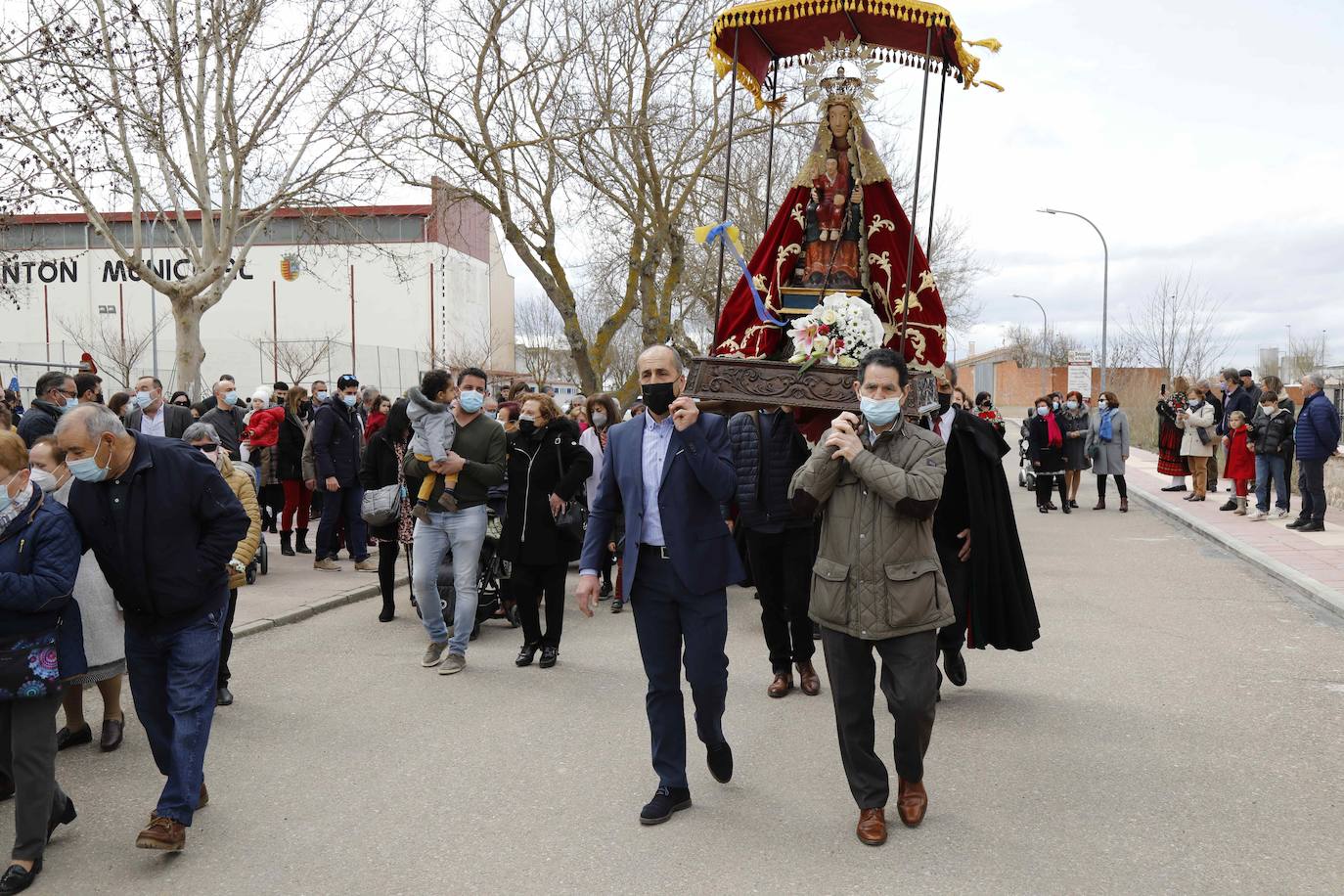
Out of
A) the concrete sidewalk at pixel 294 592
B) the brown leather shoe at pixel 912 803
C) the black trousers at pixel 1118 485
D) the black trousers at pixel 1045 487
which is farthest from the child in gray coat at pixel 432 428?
the black trousers at pixel 1118 485

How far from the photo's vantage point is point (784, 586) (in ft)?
22.7

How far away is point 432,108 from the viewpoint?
65.7ft

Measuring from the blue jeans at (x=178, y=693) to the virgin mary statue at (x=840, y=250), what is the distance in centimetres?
403

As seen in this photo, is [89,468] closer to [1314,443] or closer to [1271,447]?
[1314,443]

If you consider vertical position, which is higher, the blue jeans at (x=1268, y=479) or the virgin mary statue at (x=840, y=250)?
the virgin mary statue at (x=840, y=250)

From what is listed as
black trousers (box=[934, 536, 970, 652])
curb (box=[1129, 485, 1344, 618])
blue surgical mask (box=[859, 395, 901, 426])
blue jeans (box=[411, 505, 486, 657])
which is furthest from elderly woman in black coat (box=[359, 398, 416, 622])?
curb (box=[1129, 485, 1344, 618])

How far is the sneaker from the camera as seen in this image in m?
7.75

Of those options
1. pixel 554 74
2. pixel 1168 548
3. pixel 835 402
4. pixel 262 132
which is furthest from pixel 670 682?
pixel 554 74

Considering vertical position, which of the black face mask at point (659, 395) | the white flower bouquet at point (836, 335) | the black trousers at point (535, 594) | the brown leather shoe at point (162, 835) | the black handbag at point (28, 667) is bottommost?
the brown leather shoe at point (162, 835)

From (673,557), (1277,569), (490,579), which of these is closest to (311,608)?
(490,579)

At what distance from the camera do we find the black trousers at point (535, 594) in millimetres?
7887

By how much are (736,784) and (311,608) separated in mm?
5590

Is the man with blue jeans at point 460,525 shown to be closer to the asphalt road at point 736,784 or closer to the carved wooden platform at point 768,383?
the asphalt road at point 736,784

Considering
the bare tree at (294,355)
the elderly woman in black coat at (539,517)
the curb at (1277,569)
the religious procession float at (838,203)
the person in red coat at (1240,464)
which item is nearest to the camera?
the religious procession float at (838,203)
